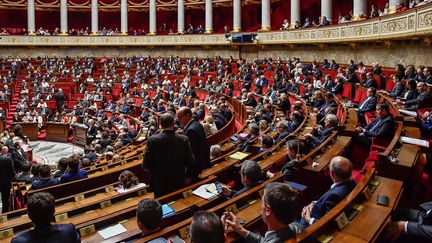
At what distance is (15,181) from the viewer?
23.7 feet

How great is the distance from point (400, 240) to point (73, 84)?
1959 cm

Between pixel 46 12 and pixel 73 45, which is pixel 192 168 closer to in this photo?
pixel 73 45

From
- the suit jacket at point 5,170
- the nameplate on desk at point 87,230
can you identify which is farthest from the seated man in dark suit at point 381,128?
the suit jacket at point 5,170

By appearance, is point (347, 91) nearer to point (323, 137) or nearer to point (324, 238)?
point (323, 137)

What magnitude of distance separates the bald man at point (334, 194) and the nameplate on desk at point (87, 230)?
5.58 feet

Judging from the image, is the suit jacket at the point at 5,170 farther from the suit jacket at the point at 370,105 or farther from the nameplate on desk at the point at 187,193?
the suit jacket at the point at 370,105

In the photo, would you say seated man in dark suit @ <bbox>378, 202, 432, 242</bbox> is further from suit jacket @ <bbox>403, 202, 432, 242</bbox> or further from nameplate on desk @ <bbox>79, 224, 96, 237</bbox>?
nameplate on desk @ <bbox>79, 224, 96, 237</bbox>

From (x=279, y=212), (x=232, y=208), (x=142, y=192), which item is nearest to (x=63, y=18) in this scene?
(x=142, y=192)

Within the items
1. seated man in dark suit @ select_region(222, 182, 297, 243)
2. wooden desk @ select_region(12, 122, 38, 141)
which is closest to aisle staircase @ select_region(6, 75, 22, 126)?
wooden desk @ select_region(12, 122, 38, 141)

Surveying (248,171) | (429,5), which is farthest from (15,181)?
(429,5)

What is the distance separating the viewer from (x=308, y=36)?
57.3 feet

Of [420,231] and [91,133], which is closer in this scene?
[420,231]

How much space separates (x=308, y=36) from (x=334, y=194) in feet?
50.4

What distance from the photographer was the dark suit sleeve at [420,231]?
2.43 m
